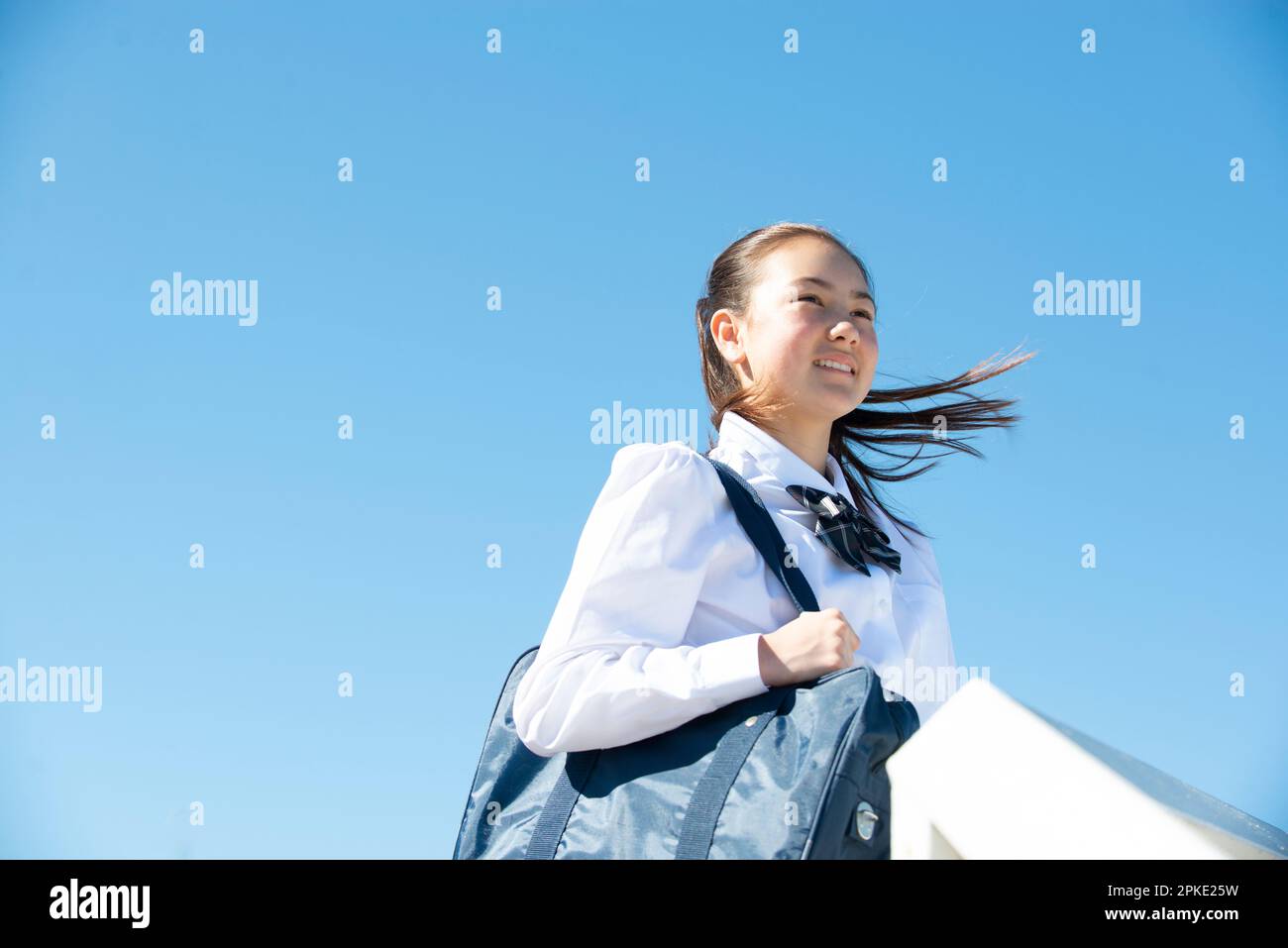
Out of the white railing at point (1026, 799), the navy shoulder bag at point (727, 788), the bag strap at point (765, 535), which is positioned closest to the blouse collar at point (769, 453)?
the bag strap at point (765, 535)

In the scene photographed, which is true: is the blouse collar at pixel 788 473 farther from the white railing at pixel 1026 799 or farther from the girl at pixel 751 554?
the white railing at pixel 1026 799

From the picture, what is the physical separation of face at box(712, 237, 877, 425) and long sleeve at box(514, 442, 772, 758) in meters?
0.56

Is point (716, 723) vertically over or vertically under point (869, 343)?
under

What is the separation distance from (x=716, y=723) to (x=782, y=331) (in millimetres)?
1282

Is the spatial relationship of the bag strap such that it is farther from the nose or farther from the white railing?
the white railing

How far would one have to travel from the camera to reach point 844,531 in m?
2.95

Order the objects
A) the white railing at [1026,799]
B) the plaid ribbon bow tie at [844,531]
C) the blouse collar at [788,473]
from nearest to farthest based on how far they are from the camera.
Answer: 1. the white railing at [1026,799]
2. the plaid ribbon bow tie at [844,531]
3. the blouse collar at [788,473]

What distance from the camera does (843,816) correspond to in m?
1.94

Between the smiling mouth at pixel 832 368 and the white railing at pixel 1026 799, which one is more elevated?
the smiling mouth at pixel 832 368

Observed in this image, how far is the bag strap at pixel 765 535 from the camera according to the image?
102 inches

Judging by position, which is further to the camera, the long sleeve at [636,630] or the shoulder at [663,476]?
the shoulder at [663,476]

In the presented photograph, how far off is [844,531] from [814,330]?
564 mm
